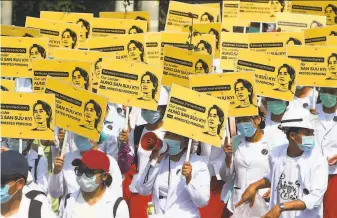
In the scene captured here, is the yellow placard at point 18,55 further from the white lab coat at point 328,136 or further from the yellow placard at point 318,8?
the yellow placard at point 318,8

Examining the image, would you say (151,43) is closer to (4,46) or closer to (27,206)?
(4,46)

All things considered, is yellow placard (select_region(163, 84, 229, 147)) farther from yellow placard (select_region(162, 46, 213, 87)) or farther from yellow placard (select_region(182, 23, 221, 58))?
yellow placard (select_region(182, 23, 221, 58))

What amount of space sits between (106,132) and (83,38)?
11.0 ft

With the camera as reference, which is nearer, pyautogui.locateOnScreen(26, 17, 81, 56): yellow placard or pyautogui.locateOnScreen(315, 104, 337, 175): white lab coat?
pyautogui.locateOnScreen(315, 104, 337, 175): white lab coat

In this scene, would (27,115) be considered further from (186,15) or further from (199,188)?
(186,15)

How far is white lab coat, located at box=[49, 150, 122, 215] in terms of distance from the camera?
7.97m

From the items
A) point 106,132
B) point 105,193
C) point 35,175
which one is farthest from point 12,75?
point 105,193

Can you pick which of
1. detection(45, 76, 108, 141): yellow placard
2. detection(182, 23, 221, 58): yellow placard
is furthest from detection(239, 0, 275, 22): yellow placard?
detection(45, 76, 108, 141): yellow placard

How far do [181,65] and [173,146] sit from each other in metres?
2.69

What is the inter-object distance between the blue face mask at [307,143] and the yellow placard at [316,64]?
106 inches

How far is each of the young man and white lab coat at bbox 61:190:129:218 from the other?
150cm

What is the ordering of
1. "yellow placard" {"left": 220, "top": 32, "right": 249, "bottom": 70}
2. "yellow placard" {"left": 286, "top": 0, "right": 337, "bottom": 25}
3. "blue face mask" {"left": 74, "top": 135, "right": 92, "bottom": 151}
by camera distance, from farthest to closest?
"yellow placard" {"left": 286, "top": 0, "right": 337, "bottom": 25}
"yellow placard" {"left": 220, "top": 32, "right": 249, "bottom": 70}
"blue face mask" {"left": 74, "top": 135, "right": 92, "bottom": 151}

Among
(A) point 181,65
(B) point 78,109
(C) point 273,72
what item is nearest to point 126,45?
(A) point 181,65

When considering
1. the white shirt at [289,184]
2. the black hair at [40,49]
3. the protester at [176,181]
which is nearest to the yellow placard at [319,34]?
the black hair at [40,49]
